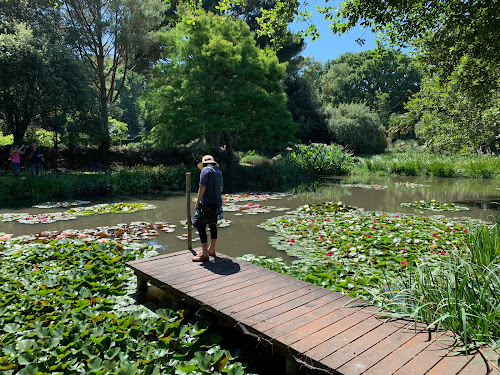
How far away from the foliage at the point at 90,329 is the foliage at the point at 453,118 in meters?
11.7

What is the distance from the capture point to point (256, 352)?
11.2 ft

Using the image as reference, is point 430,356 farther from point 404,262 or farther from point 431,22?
point 431,22

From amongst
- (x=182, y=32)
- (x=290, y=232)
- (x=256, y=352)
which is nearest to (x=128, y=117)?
(x=182, y=32)

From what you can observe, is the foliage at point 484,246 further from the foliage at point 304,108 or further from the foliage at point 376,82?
the foliage at point 376,82

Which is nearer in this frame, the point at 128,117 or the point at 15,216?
the point at 15,216

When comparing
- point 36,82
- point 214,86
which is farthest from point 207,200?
point 36,82

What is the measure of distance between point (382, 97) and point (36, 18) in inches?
1627

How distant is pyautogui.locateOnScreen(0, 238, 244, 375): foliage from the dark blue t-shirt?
1.57 m

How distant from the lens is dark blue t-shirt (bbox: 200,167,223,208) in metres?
4.95

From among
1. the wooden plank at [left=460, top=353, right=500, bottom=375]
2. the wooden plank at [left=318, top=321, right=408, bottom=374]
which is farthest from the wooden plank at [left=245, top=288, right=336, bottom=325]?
the wooden plank at [left=460, top=353, right=500, bottom=375]

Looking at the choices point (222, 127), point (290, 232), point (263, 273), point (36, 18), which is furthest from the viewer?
point (36, 18)

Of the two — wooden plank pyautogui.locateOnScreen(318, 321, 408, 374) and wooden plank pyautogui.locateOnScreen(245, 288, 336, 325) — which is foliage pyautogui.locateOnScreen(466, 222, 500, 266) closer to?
wooden plank pyautogui.locateOnScreen(318, 321, 408, 374)

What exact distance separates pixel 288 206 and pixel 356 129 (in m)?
23.4

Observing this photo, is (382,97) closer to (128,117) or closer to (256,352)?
(128,117)
